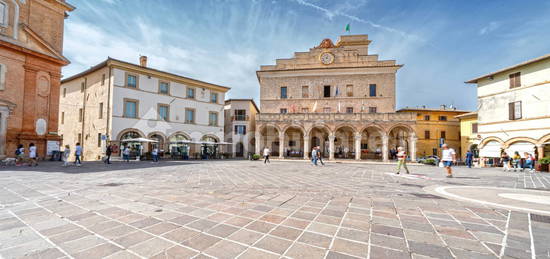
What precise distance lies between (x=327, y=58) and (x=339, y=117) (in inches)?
370

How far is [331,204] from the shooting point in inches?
175

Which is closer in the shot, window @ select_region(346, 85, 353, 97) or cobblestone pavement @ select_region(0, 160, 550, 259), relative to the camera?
cobblestone pavement @ select_region(0, 160, 550, 259)

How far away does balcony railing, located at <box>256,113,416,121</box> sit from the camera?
80.7ft

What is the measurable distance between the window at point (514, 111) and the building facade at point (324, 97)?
355 inches

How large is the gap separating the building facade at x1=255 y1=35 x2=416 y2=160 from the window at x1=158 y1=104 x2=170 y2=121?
394 inches

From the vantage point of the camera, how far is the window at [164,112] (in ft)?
79.0

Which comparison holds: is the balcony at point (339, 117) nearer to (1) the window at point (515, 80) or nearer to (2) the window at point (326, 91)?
(2) the window at point (326, 91)

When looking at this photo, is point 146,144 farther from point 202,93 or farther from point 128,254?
point 128,254

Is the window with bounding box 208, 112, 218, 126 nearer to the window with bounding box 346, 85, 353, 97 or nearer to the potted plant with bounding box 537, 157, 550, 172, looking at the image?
the window with bounding box 346, 85, 353, 97

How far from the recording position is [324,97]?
29.7m

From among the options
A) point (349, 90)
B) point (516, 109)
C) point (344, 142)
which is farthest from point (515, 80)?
point (344, 142)

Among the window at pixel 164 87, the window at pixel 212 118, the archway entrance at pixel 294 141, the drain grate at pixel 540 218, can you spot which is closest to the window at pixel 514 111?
the archway entrance at pixel 294 141

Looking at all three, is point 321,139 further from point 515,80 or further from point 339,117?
point 515,80

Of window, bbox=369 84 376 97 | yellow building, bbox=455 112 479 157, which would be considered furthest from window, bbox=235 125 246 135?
yellow building, bbox=455 112 479 157
